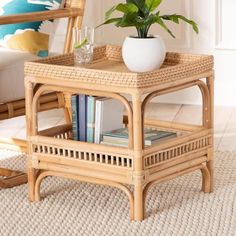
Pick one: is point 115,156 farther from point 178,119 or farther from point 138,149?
point 178,119

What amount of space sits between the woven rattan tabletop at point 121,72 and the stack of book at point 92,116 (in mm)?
112

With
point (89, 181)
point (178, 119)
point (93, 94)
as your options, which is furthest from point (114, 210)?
point (178, 119)

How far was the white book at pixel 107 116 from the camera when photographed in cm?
253

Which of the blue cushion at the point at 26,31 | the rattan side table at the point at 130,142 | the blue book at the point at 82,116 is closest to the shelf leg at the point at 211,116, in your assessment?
the rattan side table at the point at 130,142

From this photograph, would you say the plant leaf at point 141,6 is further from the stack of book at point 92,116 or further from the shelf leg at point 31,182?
the shelf leg at point 31,182

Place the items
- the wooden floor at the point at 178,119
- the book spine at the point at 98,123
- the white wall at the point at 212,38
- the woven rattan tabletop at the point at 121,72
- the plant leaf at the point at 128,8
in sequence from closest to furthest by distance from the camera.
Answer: the woven rattan tabletop at the point at 121,72 → the plant leaf at the point at 128,8 → the book spine at the point at 98,123 → the wooden floor at the point at 178,119 → the white wall at the point at 212,38

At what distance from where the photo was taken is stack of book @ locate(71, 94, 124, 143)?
254 cm

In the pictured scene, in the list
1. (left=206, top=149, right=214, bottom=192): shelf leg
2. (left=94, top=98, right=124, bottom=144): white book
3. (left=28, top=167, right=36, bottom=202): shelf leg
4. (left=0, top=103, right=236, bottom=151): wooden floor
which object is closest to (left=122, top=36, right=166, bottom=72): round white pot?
(left=94, top=98, right=124, bottom=144): white book

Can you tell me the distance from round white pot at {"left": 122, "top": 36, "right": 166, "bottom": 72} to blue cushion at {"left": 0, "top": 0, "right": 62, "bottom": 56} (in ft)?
1.67

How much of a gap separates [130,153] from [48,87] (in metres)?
0.33

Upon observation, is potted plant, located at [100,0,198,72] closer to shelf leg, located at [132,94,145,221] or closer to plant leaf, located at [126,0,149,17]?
plant leaf, located at [126,0,149,17]

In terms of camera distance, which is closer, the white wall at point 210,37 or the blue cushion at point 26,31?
the blue cushion at point 26,31

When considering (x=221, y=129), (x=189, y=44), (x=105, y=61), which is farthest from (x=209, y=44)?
(x=105, y=61)

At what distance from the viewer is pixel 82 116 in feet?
8.43
